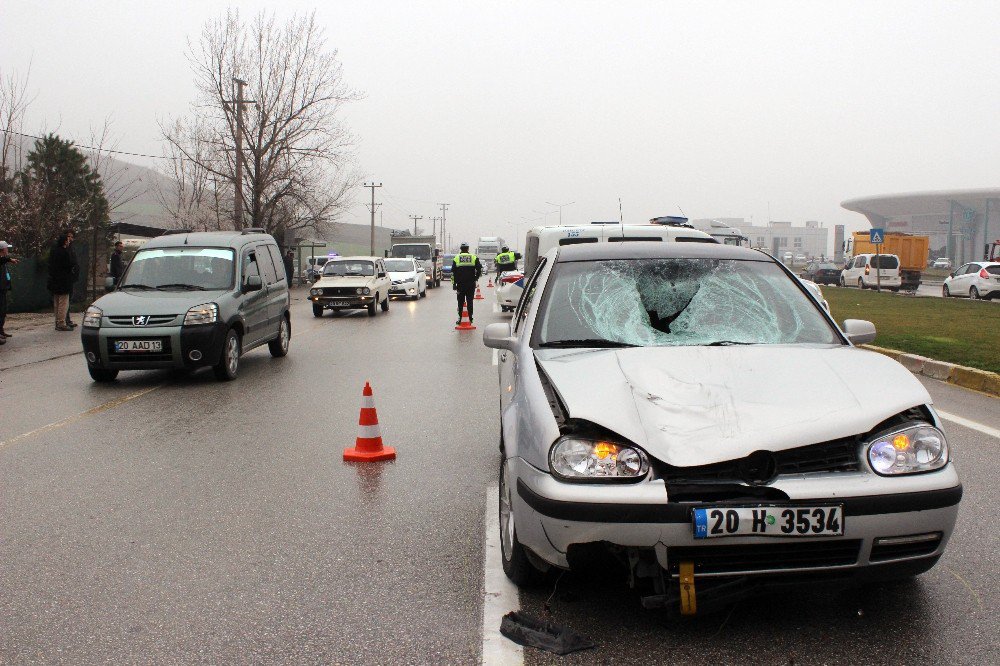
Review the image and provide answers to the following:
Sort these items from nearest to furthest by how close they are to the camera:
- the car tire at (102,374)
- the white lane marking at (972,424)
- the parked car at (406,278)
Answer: the white lane marking at (972,424)
the car tire at (102,374)
the parked car at (406,278)

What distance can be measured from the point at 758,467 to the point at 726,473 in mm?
123

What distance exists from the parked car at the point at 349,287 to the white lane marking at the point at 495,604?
19398 mm

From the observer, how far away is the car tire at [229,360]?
35.9 feet

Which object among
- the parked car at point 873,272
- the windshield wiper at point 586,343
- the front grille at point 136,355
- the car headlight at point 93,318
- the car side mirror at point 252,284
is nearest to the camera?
the windshield wiper at point 586,343

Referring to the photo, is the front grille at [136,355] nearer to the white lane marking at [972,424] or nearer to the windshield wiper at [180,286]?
the windshield wiper at [180,286]

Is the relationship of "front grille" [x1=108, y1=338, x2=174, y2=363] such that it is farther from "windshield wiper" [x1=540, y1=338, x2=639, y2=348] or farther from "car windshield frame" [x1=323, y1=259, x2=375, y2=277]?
"car windshield frame" [x1=323, y1=259, x2=375, y2=277]

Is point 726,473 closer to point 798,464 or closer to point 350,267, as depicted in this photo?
point 798,464

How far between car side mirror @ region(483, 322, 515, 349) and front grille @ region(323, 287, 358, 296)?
60.9 ft

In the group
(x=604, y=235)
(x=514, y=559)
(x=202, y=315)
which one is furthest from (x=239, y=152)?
(x=514, y=559)

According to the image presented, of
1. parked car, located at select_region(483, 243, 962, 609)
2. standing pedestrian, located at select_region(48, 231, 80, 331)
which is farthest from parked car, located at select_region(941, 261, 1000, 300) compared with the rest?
parked car, located at select_region(483, 243, 962, 609)

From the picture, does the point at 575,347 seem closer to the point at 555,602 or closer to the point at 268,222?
the point at 555,602

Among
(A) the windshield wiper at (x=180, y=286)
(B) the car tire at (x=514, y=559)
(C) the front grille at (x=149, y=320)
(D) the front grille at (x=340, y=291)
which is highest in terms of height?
(A) the windshield wiper at (x=180, y=286)

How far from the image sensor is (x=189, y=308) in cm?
1078

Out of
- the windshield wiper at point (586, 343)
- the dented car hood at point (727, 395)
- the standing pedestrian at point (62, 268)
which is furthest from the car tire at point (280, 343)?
the dented car hood at point (727, 395)
